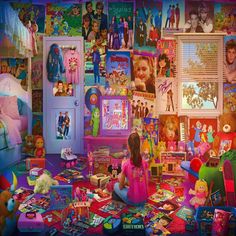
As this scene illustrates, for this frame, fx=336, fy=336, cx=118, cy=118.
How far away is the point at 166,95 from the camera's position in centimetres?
577

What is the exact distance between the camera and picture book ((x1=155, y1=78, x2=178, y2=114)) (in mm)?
5758

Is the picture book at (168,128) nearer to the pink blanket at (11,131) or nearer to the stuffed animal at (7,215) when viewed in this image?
the pink blanket at (11,131)

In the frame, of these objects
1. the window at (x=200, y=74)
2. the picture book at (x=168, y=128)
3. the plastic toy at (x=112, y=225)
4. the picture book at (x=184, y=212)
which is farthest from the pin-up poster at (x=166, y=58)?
the plastic toy at (x=112, y=225)

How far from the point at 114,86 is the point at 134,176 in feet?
8.44

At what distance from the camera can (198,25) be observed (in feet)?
18.8

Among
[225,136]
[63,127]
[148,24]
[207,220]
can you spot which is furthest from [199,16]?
[207,220]

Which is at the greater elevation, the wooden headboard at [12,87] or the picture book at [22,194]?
the wooden headboard at [12,87]

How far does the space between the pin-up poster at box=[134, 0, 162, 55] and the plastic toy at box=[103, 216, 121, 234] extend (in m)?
3.39

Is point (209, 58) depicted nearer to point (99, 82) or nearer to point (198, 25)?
point (198, 25)

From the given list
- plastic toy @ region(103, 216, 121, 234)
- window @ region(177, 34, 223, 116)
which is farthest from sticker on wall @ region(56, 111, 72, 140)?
plastic toy @ region(103, 216, 121, 234)

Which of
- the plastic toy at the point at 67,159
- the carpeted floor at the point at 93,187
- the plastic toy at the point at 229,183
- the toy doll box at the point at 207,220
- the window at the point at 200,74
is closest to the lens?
the toy doll box at the point at 207,220

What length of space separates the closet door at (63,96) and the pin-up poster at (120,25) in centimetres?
61

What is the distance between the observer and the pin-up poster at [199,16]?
225 inches

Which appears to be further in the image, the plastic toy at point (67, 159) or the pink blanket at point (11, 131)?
the plastic toy at point (67, 159)
